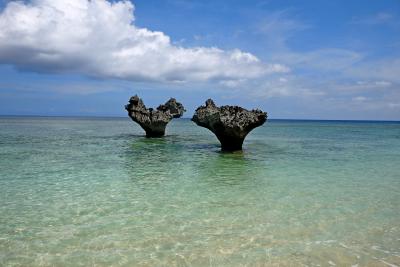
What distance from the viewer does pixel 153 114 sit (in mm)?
33375

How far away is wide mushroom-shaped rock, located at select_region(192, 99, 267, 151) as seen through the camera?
21172 millimetres

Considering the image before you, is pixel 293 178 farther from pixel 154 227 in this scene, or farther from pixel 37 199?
pixel 37 199

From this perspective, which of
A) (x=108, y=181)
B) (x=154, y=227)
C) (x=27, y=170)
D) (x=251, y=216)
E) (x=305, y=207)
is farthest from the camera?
(x=27, y=170)

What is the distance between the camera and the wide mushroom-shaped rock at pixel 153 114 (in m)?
33.4

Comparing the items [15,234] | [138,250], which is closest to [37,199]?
[15,234]

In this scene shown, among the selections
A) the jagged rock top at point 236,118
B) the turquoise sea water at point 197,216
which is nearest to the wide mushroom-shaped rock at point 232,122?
the jagged rock top at point 236,118

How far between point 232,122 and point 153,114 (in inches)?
540

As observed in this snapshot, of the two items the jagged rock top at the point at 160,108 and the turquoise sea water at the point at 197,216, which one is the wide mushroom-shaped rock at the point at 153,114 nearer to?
the jagged rock top at the point at 160,108

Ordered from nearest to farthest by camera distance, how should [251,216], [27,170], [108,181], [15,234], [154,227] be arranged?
[15,234]
[154,227]
[251,216]
[108,181]
[27,170]

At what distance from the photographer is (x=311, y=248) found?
6.50 meters

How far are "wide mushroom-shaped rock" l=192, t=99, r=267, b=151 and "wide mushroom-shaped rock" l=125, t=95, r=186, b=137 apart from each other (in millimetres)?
11528

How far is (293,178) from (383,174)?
403cm

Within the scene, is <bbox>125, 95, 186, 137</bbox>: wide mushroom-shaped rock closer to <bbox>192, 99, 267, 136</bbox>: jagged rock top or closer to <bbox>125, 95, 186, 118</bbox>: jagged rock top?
<bbox>125, 95, 186, 118</bbox>: jagged rock top

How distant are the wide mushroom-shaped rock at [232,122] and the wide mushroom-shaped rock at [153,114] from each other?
37.8 ft
